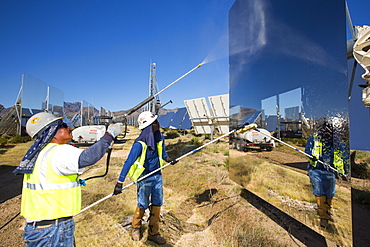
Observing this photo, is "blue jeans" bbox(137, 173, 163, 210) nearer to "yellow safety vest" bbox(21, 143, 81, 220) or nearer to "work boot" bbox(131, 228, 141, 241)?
"work boot" bbox(131, 228, 141, 241)

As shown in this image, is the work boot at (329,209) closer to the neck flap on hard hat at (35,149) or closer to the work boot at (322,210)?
the work boot at (322,210)

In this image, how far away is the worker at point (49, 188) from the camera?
180cm

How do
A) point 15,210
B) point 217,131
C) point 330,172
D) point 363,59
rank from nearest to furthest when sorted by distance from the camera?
point 363,59 → point 330,172 → point 15,210 → point 217,131

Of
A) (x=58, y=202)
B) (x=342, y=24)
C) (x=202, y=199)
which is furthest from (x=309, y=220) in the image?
(x=202, y=199)

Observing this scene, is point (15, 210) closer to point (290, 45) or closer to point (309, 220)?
point (309, 220)

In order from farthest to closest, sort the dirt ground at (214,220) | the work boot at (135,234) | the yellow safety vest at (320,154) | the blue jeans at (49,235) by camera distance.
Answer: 1. the work boot at (135,234)
2. the dirt ground at (214,220)
3. the blue jeans at (49,235)
4. the yellow safety vest at (320,154)

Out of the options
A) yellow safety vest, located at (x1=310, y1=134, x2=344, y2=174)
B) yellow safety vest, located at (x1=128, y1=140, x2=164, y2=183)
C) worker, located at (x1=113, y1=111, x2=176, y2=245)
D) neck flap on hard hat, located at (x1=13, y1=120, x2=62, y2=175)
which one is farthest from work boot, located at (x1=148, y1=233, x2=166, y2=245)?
yellow safety vest, located at (x1=310, y1=134, x2=344, y2=174)

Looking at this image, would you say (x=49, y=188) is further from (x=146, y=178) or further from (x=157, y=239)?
(x=157, y=239)

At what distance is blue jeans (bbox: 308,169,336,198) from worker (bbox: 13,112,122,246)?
2.20 metres


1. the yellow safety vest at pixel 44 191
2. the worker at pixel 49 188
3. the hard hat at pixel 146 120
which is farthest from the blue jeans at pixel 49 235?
the hard hat at pixel 146 120

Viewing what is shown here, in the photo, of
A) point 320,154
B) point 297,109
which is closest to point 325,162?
point 320,154

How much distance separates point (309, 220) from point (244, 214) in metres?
2.13

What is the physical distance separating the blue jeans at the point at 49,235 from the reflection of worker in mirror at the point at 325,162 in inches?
98.2

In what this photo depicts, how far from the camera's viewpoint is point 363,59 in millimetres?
1585
